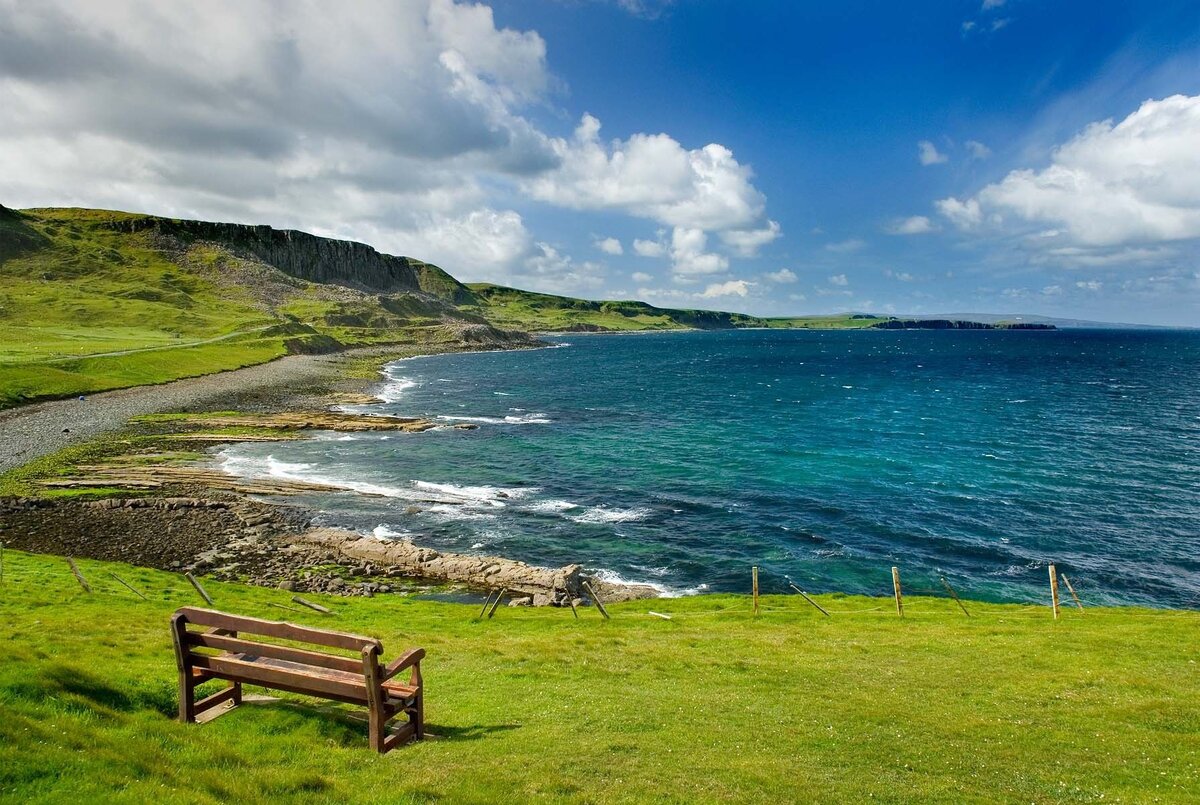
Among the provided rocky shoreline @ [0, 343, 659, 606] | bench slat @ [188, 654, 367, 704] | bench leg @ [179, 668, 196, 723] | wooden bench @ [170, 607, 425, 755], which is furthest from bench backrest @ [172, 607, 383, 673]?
rocky shoreline @ [0, 343, 659, 606]

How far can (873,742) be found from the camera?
14.8 metres

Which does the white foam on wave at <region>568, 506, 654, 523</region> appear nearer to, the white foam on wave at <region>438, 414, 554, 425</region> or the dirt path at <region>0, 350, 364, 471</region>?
the white foam on wave at <region>438, 414, 554, 425</region>

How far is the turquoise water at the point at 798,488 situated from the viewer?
4391 centimetres

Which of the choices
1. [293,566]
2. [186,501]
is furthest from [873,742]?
[186,501]

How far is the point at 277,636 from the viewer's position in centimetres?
1192

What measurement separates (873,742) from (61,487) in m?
61.3

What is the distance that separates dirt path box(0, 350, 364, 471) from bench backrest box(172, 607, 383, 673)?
60617mm

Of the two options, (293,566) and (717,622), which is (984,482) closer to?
(717,622)

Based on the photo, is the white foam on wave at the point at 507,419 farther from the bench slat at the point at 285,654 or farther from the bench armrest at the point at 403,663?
the bench slat at the point at 285,654

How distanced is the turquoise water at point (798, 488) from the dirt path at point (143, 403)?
16.7 meters

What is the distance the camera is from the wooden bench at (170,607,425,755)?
469 inches

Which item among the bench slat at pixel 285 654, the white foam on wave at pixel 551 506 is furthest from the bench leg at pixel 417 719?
the white foam on wave at pixel 551 506

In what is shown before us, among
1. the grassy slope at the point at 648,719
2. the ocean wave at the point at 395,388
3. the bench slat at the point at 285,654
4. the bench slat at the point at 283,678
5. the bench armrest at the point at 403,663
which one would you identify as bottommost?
the ocean wave at the point at 395,388

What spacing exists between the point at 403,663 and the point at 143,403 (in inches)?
3869
